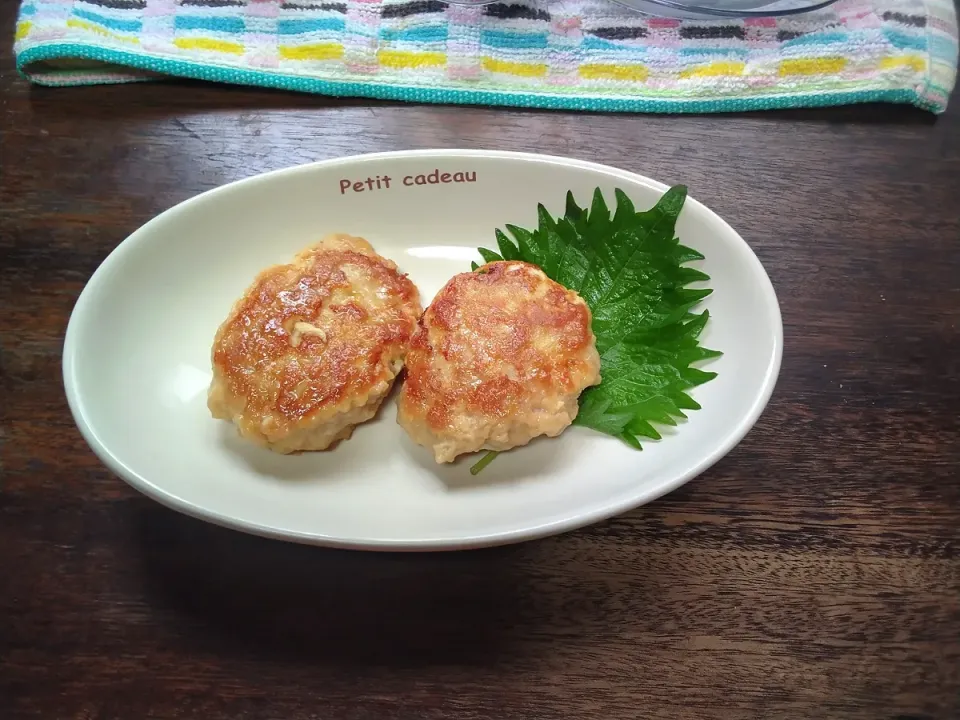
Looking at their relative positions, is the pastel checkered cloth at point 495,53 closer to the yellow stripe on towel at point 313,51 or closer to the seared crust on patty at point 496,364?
the yellow stripe on towel at point 313,51

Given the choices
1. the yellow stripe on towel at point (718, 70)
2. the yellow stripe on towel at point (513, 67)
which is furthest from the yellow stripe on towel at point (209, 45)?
the yellow stripe on towel at point (718, 70)

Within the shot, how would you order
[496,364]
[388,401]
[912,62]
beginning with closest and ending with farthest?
[496,364], [388,401], [912,62]

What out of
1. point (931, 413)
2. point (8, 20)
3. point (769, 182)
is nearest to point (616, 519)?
point (931, 413)

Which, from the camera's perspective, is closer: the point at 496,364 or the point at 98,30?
the point at 496,364

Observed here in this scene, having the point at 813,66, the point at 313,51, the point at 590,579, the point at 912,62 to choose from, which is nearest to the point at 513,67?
the point at 313,51

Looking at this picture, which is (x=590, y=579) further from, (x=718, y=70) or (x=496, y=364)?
(x=718, y=70)

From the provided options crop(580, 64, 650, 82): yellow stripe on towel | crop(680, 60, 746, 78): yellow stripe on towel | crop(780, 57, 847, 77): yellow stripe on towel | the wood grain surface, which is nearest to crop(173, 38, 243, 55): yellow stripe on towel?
the wood grain surface

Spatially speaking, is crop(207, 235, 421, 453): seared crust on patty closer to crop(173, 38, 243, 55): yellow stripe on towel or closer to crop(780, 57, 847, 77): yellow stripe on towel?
crop(173, 38, 243, 55): yellow stripe on towel
